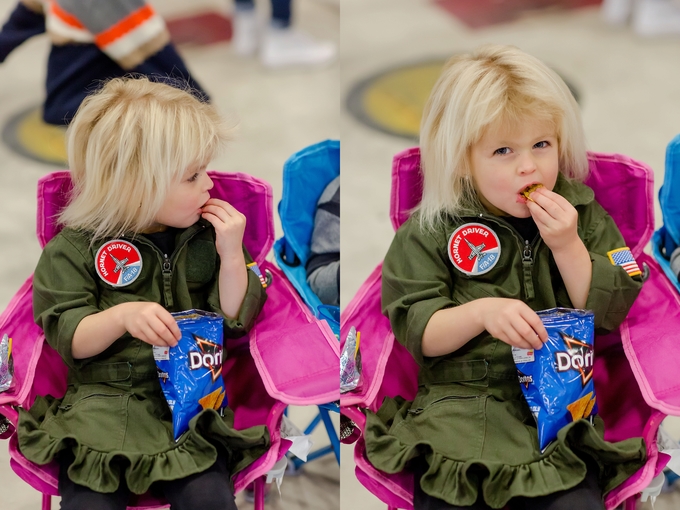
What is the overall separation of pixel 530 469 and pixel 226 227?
0.65m

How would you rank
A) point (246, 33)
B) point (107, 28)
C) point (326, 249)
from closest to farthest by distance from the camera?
1. point (326, 249)
2. point (107, 28)
3. point (246, 33)

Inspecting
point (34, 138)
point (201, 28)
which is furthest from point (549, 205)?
point (201, 28)

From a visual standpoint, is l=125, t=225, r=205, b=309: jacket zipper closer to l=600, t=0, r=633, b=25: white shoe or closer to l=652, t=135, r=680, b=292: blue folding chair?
l=652, t=135, r=680, b=292: blue folding chair

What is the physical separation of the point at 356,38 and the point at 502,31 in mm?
615

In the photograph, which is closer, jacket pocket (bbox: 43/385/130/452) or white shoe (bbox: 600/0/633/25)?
jacket pocket (bbox: 43/385/130/452)

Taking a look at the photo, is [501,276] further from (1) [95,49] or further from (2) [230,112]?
(2) [230,112]

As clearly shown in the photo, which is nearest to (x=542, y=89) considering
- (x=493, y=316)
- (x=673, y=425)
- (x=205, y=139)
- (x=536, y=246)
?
(x=536, y=246)

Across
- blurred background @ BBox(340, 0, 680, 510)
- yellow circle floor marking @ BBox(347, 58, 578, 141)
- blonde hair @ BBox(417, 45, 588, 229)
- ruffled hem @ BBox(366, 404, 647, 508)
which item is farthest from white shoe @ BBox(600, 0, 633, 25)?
ruffled hem @ BBox(366, 404, 647, 508)

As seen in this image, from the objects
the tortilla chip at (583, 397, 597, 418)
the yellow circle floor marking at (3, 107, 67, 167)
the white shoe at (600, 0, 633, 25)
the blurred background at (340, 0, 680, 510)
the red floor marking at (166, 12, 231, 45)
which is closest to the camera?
the tortilla chip at (583, 397, 597, 418)

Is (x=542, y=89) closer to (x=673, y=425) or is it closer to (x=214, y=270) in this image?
(x=214, y=270)

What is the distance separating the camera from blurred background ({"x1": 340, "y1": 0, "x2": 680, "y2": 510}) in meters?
2.80

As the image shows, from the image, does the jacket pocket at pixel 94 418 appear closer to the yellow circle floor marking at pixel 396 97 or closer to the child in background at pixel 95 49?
the child in background at pixel 95 49

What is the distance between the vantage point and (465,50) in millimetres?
3523

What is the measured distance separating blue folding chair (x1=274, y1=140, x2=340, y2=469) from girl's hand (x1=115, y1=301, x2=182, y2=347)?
0.38m
